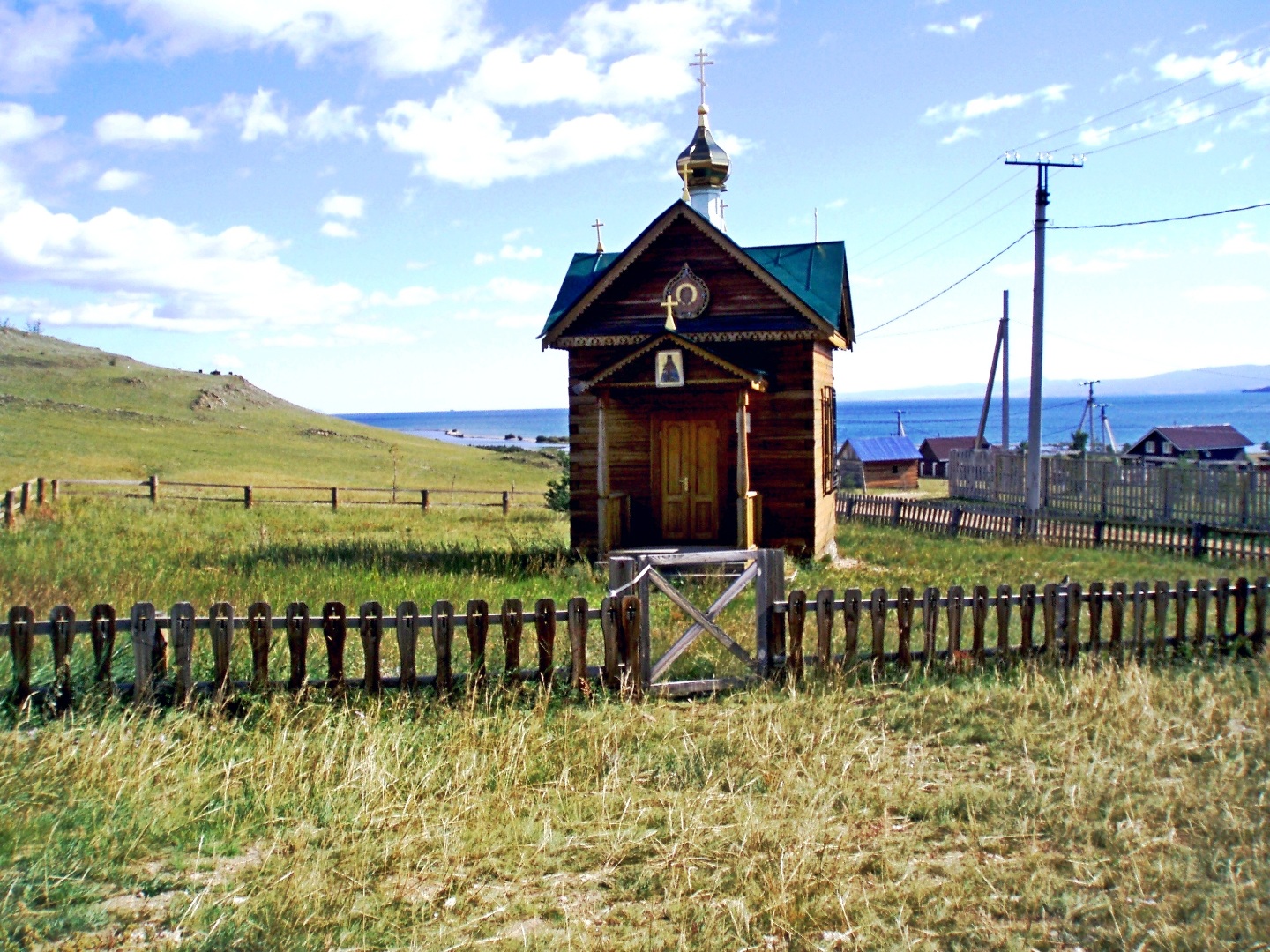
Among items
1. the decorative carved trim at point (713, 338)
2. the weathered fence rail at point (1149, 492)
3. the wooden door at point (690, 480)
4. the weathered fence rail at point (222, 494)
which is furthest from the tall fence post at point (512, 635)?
the weathered fence rail at point (1149, 492)

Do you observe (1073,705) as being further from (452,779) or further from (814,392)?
(814,392)

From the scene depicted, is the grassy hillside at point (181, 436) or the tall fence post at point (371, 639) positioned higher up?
the grassy hillside at point (181, 436)

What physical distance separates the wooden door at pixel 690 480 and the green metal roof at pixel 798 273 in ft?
9.39

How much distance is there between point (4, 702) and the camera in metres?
6.99

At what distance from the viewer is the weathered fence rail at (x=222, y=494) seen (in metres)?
23.4

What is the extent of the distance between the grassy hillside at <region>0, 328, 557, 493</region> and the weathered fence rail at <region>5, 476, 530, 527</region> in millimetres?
6358

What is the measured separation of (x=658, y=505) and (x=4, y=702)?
11331 millimetres

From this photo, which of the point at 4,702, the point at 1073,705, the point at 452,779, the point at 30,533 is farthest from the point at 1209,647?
the point at 30,533

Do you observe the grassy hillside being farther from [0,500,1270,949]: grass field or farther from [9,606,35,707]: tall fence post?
[0,500,1270,949]: grass field

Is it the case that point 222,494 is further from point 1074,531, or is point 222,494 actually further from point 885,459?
point 885,459

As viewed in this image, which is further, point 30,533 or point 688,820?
point 30,533

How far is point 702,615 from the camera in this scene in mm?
8266

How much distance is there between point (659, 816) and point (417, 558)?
11345 millimetres

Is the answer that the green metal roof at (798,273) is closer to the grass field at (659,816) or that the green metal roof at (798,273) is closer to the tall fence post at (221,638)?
the grass field at (659,816)
